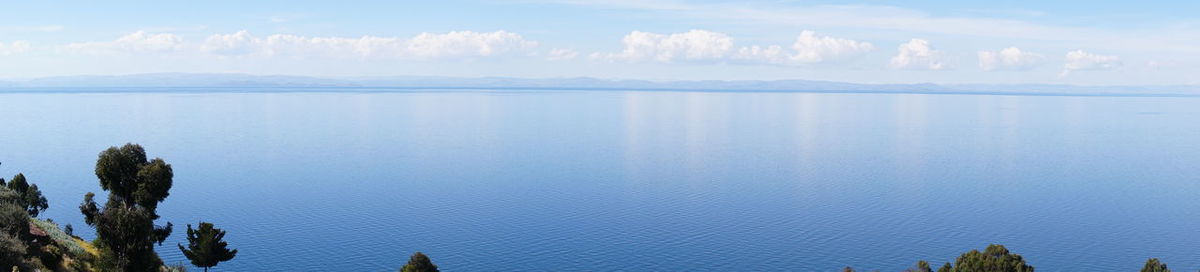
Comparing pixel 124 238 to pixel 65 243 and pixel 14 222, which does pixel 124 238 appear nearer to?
pixel 14 222

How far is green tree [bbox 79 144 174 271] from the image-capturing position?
40.1 metres

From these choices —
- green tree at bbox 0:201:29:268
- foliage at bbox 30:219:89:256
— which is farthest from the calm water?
green tree at bbox 0:201:29:268

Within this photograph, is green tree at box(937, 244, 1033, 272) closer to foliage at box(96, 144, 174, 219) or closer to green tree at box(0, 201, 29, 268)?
green tree at box(0, 201, 29, 268)

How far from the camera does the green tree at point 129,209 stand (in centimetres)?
4009

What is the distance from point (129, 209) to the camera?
4234 centimetres

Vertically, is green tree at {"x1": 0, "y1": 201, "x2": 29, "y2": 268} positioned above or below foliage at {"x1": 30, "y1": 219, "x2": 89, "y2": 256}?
Answer: above

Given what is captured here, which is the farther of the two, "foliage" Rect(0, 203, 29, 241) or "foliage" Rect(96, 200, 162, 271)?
"foliage" Rect(96, 200, 162, 271)

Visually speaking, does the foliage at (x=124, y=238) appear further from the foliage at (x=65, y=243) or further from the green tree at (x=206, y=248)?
the green tree at (x=206, y=248)

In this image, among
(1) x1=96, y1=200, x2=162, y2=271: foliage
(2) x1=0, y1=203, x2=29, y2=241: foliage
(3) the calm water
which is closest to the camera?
(2) x1=0, y1=203, x2=29, y2=241: foliage

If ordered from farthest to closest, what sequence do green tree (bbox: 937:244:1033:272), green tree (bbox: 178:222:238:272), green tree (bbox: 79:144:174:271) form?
green tree (bbox: 178:222:238:272) → green tree (bbox: 79:144:174:271) → green tree (bbox: 937:244:1033:272)

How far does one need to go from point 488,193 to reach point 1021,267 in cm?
5930

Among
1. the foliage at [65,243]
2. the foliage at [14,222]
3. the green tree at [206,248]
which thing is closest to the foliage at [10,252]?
the foliage at [14,222]

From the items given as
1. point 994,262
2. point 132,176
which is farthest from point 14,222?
point 994,262

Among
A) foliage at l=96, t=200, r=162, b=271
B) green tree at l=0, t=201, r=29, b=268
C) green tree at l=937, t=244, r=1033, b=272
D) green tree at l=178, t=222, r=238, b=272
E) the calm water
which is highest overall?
green tree at l=0, t=201, r=29, b=268
